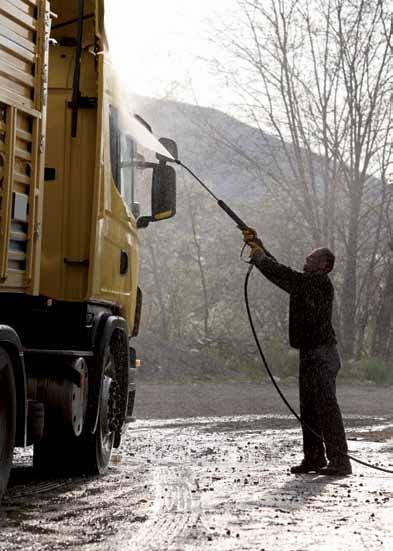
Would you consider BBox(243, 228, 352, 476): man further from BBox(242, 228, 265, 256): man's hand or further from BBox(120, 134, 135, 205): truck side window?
BBox(120, 134, 135, 205): truck side window

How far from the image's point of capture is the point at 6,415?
7.25m

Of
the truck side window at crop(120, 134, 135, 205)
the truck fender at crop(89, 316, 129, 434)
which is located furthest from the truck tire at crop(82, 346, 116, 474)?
the truck side window at crop(120, 134, 135, 205)

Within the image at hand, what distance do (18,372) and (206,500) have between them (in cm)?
148

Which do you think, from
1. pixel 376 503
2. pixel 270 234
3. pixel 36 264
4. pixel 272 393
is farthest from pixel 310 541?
pixel 270 234

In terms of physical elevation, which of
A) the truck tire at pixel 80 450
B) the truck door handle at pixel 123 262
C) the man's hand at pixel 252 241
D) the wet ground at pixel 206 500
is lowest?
the wet ground at pixel 206 500

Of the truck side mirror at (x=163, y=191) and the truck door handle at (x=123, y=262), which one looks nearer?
the truck door handle at (x=123, y=262)

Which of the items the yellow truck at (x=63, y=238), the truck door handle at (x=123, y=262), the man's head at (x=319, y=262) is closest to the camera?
the yellow truck at (x=63, y=238)

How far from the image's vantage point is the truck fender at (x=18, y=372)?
23.3ft

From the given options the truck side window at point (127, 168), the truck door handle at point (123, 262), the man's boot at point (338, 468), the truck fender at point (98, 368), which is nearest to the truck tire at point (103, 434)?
the truck fender at point (98, 368)

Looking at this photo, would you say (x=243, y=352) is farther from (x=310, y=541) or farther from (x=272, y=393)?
(x=310, y=541)

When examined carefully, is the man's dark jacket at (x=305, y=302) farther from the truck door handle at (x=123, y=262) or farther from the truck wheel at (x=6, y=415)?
the truck wheel at (x=6, y=415)

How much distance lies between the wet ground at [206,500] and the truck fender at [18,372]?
17.5 inches

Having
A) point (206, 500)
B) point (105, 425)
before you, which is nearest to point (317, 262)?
point (105, 425)

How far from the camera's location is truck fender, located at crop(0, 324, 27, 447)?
23.3 feet
